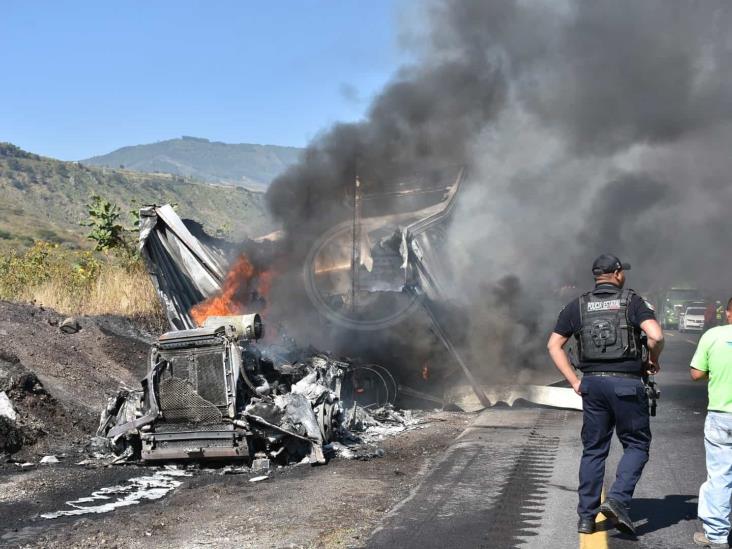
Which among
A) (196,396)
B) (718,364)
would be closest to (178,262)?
(196,396)

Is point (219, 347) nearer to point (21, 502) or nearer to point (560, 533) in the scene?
point (21, 502)

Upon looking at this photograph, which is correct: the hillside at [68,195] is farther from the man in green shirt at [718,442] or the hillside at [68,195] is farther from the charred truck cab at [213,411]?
the man in green shirt at [718,442]

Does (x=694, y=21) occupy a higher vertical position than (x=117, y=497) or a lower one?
higher

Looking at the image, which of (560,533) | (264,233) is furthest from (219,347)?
(264,233)

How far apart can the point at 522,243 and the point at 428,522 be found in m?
13.1

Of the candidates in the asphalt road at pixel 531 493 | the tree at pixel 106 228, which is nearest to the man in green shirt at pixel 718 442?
the asphalt road at pixel 531 493

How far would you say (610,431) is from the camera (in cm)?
583

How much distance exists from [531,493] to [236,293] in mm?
7747

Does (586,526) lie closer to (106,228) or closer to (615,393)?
(615,393)

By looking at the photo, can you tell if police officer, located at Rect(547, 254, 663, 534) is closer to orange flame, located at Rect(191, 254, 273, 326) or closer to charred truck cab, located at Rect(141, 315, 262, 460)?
charred truck cab, located at Rect(141, 315, 262, 460)

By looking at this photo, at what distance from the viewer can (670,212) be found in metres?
20.1

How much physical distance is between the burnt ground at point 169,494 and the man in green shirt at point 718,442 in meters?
2.20

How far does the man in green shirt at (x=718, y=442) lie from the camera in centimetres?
546

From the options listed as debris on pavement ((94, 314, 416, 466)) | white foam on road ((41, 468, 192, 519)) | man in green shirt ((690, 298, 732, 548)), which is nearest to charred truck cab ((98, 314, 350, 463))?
debris on pavement ((94, 314, 416, 466))
